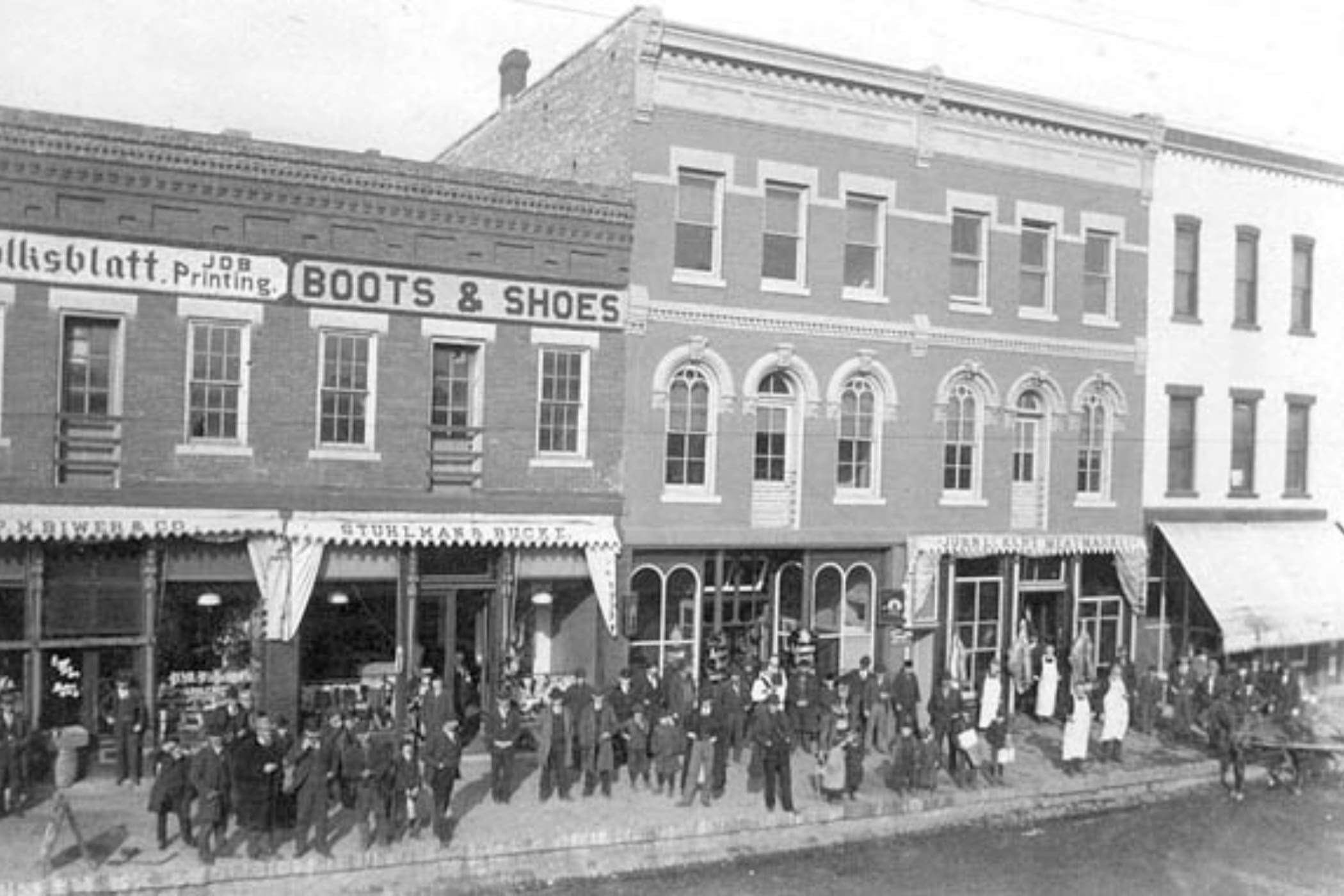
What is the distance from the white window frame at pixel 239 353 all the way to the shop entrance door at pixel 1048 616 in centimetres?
1543

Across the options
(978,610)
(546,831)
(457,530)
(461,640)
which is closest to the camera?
(546,831)

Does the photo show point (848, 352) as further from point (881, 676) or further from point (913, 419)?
point (881, 676)

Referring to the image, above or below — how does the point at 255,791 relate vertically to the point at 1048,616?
below

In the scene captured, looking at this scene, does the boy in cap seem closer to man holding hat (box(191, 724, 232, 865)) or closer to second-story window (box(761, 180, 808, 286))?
man holding hat (box(191, 724, 232, 865))

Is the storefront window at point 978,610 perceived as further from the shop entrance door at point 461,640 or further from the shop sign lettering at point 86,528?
the shop sign lettering at point 86,528

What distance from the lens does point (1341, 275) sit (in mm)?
28578

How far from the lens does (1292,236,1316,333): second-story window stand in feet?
91.8

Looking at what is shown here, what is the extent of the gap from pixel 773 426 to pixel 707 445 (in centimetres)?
140

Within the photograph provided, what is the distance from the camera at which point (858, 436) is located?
23.0 m

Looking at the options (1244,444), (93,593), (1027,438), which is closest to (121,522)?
(93,593)

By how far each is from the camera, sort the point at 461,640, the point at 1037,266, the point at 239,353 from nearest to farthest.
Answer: the point at 239,353, the point at 461,640, the point at 1037,266

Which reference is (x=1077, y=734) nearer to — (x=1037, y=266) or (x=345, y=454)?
(x=1037, y=266)

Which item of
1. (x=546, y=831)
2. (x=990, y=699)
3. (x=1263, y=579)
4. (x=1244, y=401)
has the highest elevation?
(x=1244, y=401)

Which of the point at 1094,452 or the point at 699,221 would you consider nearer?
the point at 699,221
